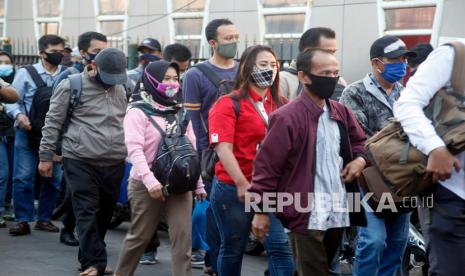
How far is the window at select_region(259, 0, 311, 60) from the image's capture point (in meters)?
12.7

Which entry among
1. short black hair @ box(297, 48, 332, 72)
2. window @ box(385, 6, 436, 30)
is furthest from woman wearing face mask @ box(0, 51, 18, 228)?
short black hair @ box(297, 48, 332, 72)

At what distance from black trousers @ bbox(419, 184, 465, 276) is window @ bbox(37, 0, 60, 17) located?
13881 mm

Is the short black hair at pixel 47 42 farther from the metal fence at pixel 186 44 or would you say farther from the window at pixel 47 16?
the window at pixel 47 16

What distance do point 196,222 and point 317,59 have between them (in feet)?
11.1

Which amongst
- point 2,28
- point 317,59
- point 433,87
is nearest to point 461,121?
point 433,87

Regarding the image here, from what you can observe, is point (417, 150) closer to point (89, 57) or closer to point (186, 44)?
point (89, 57)

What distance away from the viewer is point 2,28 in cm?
Result: 1914

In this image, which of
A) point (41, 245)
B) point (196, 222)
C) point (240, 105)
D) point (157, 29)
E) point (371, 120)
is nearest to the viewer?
point (240, 105)

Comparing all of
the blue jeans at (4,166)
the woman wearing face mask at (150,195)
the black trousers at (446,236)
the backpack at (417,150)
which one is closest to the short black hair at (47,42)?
the blue jeans at (4,166)

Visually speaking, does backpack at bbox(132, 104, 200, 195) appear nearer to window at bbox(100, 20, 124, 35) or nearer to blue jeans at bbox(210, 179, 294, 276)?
blue jeans at bbox(210, 179, 294, 276)

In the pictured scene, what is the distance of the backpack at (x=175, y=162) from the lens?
21.9 feet

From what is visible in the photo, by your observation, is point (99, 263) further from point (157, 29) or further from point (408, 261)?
point (157, 29)

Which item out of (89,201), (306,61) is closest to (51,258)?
(89,201)

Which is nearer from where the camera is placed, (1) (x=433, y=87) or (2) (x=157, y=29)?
(1) (x=433, y=87)
